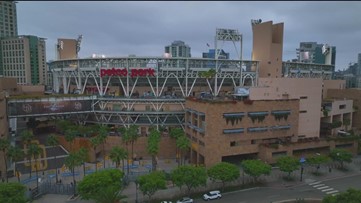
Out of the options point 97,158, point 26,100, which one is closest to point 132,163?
point 97,158

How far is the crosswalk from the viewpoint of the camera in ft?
171

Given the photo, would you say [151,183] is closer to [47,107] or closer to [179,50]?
[47,107]

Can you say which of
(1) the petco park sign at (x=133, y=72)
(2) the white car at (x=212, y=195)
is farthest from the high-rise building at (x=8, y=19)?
(2) the white car at (x=212, y=195)

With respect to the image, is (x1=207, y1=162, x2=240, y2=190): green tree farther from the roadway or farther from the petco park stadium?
the petco park stadium

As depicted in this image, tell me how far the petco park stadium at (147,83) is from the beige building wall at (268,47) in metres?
7.37

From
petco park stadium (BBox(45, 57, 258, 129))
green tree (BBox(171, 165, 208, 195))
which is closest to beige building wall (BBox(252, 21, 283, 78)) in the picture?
petco park stadium (BBox(45, 57, 258, 129))

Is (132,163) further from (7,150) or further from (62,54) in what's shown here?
(62,54)

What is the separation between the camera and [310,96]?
247 feet

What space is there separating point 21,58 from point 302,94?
507 feet

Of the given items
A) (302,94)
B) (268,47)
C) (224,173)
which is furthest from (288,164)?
Answer: (268,47)

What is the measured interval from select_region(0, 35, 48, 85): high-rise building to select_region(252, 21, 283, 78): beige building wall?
132650mm

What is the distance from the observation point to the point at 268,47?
3529 inches

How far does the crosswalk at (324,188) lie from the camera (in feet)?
171

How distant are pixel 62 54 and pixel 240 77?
69.9 m
